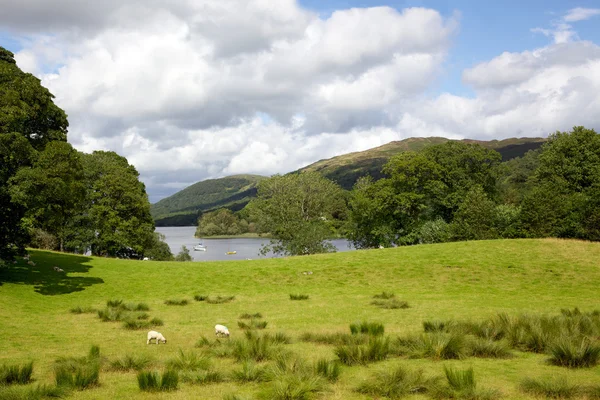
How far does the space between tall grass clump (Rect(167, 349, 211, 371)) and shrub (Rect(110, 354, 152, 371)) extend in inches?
26.3

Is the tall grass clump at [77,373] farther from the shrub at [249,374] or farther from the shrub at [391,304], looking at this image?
the shrub at [391,304]

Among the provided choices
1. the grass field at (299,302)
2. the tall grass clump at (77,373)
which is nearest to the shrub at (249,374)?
the grass field at (299,302)

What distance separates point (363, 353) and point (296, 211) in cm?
4896

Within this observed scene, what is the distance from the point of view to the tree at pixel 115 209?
43.0 metres

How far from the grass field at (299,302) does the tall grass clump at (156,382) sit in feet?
0.57

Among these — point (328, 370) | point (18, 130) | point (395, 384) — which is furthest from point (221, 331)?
point (18, 130)

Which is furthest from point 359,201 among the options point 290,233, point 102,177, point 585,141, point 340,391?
point 340,391

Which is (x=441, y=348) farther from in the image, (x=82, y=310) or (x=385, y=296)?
(x=82, y=310)

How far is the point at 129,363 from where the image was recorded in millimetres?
9898

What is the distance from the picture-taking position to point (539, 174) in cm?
4950

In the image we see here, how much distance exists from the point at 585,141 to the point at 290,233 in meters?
36.0

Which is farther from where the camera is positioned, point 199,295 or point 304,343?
point 199,295

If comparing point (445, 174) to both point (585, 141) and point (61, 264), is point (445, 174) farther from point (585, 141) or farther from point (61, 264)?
point (61, 264)

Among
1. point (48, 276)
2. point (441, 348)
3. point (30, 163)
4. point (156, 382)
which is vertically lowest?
point (441, 348)
